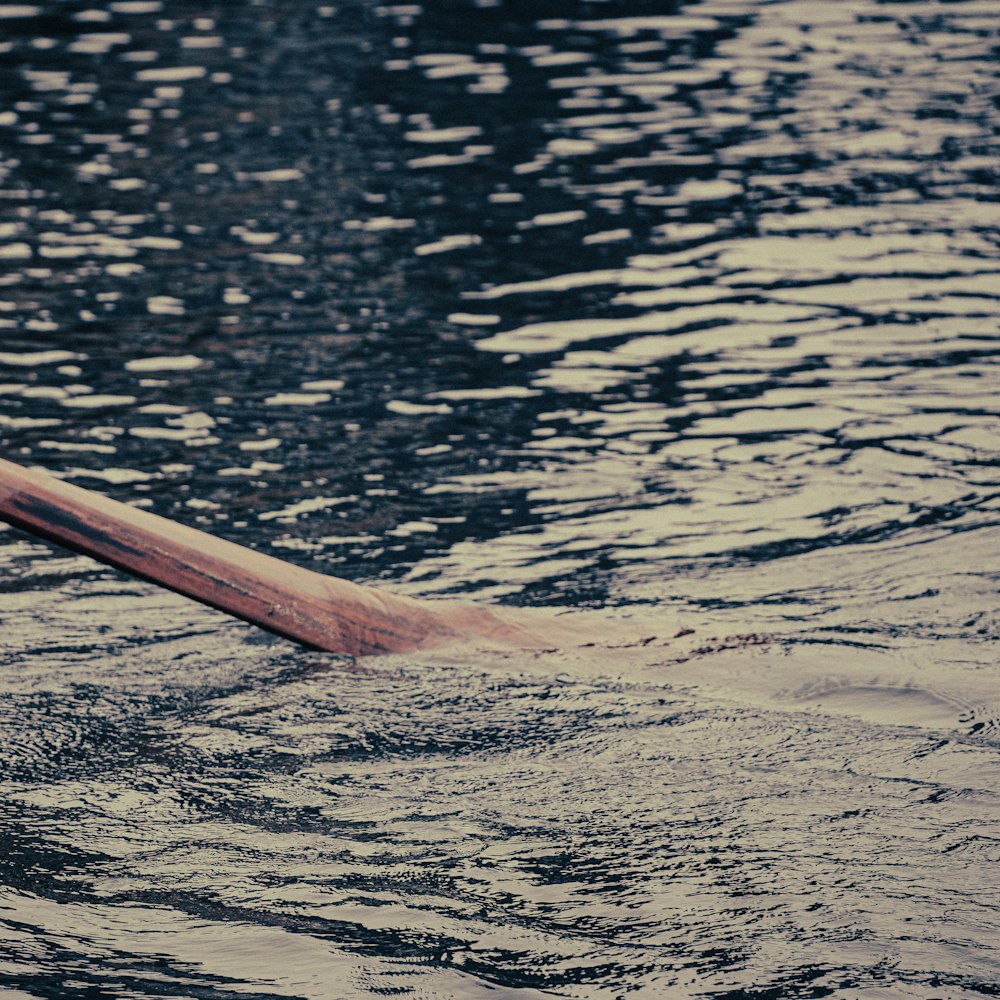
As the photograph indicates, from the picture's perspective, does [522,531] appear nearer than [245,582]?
No

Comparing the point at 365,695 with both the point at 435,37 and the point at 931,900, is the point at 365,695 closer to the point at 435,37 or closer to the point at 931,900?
the point at 931,900

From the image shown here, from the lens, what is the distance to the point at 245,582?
18.9ft

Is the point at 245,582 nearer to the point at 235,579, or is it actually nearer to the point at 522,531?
the point at 235,579

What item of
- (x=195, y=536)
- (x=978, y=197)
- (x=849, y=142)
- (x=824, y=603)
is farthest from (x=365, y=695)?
(x=849, y=142)

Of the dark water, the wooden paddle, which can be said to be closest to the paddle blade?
the wooden paddle

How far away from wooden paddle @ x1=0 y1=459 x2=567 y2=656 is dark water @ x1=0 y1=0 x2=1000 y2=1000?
6.7 inches

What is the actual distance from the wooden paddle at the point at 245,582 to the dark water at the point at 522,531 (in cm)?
17

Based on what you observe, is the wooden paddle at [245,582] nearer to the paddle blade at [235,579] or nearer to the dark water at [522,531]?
the paddle blade at [235,579]

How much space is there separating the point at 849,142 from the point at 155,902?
1147cm

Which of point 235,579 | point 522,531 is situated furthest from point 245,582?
point 522,531

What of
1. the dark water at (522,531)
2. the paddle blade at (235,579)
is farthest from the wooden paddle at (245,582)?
the dark water at (522,531)

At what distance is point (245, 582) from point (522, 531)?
1779 millimetres

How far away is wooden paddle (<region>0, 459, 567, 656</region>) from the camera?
5.50 meters

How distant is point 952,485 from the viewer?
24.6ft
